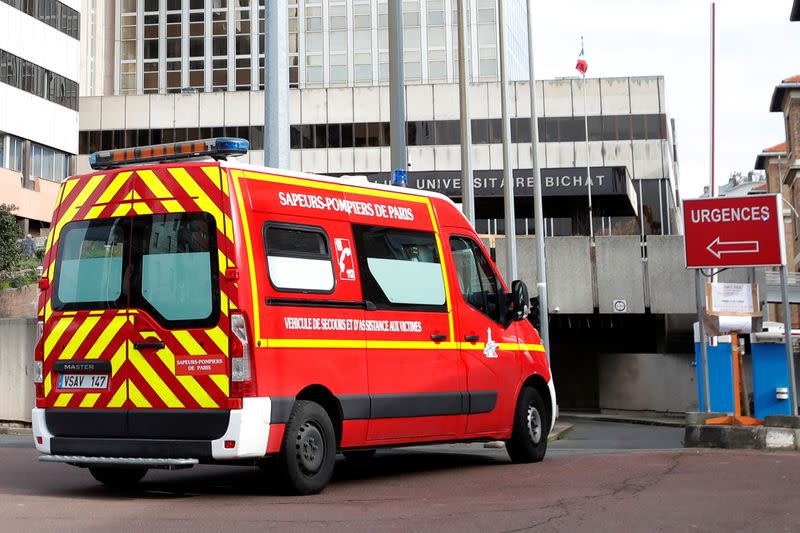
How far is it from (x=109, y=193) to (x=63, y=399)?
177cm

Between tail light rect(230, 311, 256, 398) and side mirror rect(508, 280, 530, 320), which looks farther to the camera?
side mirror rect(508, 280, 530, 320)

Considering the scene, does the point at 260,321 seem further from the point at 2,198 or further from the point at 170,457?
the point at 2,198

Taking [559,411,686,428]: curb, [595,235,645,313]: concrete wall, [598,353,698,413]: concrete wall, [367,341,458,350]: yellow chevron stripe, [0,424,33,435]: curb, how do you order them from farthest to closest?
1. [598,353,698,413]: concrete wall
2. [595,235,645,313]: concrete wall
3. [559,411,686,428]: curb
4. [0,424,33,435]: curb
5. [367,341,458,350]: yellow chevron stripe

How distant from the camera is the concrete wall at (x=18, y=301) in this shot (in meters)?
31.3

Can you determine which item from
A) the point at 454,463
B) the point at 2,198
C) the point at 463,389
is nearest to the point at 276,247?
the point at 463,389

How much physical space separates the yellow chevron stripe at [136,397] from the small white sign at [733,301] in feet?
28.9

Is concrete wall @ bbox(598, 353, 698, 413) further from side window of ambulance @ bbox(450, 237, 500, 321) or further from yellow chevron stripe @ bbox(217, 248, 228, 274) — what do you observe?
yellow chevron stripe @ bbox(217, 248, 228, 274)

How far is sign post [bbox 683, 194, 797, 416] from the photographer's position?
16094mm

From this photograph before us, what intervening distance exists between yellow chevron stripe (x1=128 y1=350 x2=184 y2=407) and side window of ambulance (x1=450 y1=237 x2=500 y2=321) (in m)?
3.63

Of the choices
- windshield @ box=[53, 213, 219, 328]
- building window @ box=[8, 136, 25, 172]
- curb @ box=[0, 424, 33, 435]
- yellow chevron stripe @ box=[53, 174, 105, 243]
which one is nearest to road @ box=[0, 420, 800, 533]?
windshield @ box=[53, 213, 219, 328]

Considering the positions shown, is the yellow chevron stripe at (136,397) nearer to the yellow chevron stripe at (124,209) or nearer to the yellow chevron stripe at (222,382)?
the yellow chevron stripe at (222,382)

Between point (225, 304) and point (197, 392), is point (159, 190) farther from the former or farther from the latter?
point (197, 392)

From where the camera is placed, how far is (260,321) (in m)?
9.62

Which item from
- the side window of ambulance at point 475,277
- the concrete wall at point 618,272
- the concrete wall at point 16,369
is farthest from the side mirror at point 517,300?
the concrete wall at point 618,272
